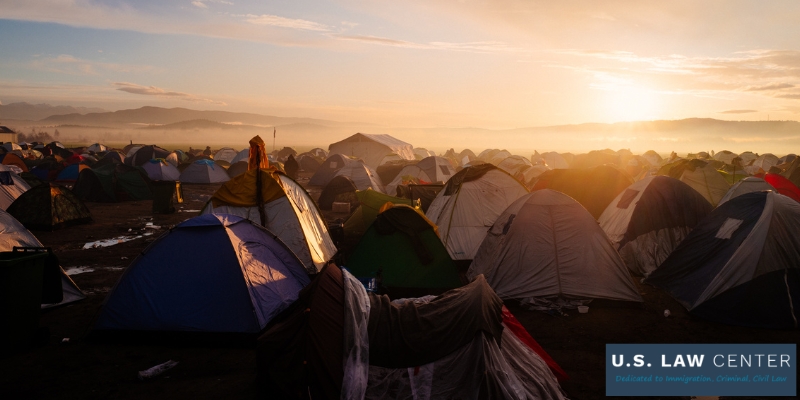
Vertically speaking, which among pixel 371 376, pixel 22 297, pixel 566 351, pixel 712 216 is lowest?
pixel 566 351

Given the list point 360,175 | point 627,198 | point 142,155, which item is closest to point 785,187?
point 627,198

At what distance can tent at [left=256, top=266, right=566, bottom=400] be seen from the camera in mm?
5070

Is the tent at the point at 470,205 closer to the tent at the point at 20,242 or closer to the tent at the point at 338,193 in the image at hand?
the tent at the point at 20,242

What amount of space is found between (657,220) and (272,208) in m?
8.50

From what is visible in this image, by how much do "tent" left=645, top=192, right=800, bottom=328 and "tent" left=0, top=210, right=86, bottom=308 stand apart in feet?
35.4

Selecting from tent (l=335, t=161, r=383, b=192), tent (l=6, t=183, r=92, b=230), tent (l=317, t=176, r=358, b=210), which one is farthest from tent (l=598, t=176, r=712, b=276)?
tent (l=6, t=183, r=92, b=230)

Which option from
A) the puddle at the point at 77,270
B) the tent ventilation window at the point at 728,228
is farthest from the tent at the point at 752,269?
the puddle at the point at 77,270

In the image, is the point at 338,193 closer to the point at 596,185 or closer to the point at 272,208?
the point at 596,185

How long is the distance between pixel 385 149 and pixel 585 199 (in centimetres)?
3294

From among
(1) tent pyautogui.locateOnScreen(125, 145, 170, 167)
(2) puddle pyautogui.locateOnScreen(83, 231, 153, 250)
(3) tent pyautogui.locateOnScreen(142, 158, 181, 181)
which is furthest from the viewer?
(1) tent pyautogui.locateOnScreen(125, 145, 170, 167)

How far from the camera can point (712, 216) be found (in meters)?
9.55

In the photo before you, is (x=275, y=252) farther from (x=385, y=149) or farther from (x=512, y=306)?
(x=385, y=149)

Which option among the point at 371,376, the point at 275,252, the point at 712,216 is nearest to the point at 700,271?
the point at 712,216

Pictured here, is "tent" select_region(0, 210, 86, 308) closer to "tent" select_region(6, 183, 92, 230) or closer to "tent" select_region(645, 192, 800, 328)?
"tent" select_region(6, 183, 92, 230)
